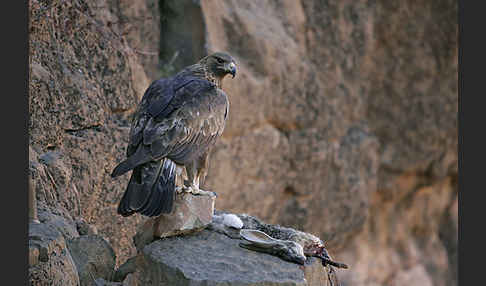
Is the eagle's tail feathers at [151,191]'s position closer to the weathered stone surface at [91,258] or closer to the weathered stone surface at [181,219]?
the weathered stone surface at [181,219]

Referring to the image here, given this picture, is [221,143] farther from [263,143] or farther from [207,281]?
[207,281]

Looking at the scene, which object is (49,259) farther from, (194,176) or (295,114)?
(295,114)

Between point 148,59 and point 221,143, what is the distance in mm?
1073

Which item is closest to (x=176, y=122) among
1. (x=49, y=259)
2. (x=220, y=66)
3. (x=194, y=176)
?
(x=194, y=176)

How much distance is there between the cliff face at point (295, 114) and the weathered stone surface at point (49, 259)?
54 cm

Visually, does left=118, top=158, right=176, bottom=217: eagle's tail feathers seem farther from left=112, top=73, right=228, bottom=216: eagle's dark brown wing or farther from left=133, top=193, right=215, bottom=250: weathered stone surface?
left=133, top=193, right=215, bottom=250: weathered stone surface

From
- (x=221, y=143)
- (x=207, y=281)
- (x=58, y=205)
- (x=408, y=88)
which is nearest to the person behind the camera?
(x=207, y=281)

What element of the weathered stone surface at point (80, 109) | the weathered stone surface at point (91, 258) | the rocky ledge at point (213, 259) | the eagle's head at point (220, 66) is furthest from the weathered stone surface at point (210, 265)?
the eagle's head at point (220, 66)

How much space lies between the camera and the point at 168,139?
3971 mm

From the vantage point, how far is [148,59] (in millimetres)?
6105

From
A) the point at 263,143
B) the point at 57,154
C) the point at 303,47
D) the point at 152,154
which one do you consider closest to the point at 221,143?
the point at 263,143

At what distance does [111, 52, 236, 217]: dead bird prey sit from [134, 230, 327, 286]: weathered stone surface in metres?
0.27

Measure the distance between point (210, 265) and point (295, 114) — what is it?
3943 millimetres

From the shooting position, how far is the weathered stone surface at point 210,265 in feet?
11.6
